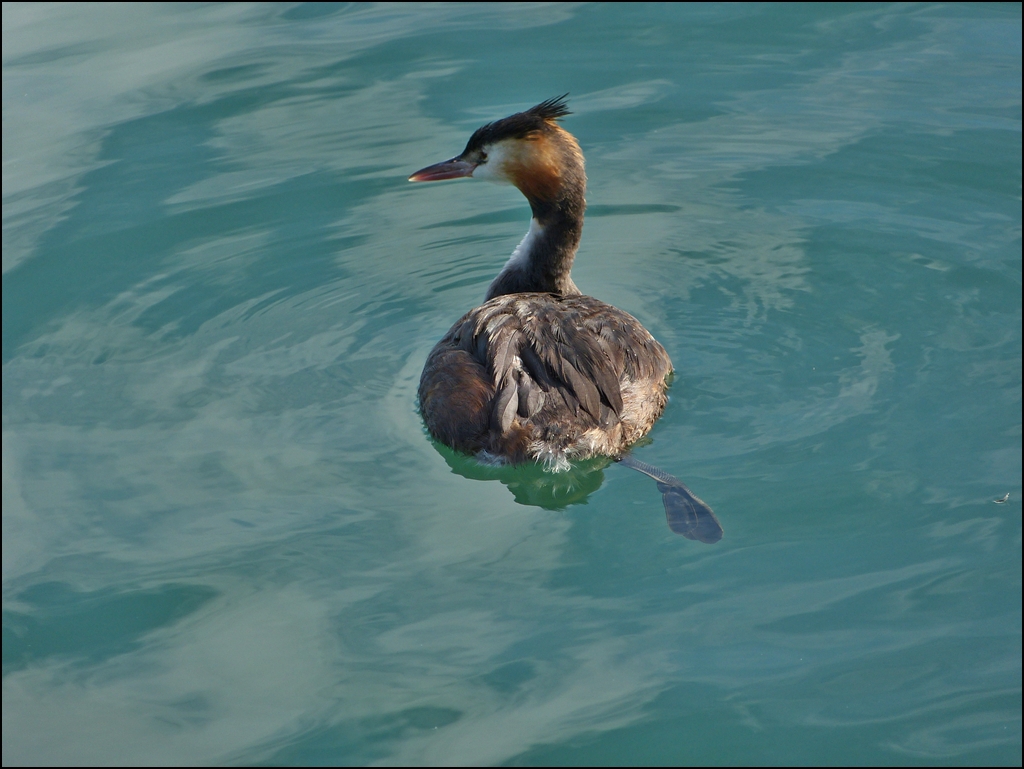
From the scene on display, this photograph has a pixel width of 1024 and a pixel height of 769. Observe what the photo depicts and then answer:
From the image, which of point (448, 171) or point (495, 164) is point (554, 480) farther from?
point (448, 171)

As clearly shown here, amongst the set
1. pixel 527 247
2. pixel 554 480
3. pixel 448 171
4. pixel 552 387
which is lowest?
pixel 554 480

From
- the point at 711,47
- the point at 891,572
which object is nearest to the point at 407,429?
the point at 891,572

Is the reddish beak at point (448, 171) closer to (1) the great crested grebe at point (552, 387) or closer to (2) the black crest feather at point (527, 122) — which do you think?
(2) the black crest feather at point (527, 122)

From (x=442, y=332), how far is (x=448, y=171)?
2.66 ft

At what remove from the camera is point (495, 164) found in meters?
5.53

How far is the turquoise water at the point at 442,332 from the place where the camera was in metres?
3.62

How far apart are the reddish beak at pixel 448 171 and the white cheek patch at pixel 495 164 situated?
5 cm

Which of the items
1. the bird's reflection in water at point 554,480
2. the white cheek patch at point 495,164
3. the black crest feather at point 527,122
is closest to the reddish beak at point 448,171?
the white cheek patch at point 495,164

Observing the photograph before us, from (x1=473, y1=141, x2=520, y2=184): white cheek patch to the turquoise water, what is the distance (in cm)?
72

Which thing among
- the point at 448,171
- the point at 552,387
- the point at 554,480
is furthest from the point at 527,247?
the point at 554,480

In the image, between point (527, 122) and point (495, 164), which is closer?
point (527, 122)

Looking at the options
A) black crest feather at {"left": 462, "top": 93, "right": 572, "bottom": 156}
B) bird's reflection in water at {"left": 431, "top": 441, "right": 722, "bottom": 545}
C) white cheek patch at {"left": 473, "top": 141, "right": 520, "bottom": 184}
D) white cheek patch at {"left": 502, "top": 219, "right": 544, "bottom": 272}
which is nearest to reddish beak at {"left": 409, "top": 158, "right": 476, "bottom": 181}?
white cheek patch at {"left": 473, "top": 141, "right": 520, "bottom": 184}

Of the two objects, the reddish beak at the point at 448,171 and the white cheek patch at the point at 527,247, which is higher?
the reddish beak at the point at 448,171

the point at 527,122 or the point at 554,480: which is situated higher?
the point at 527,122
